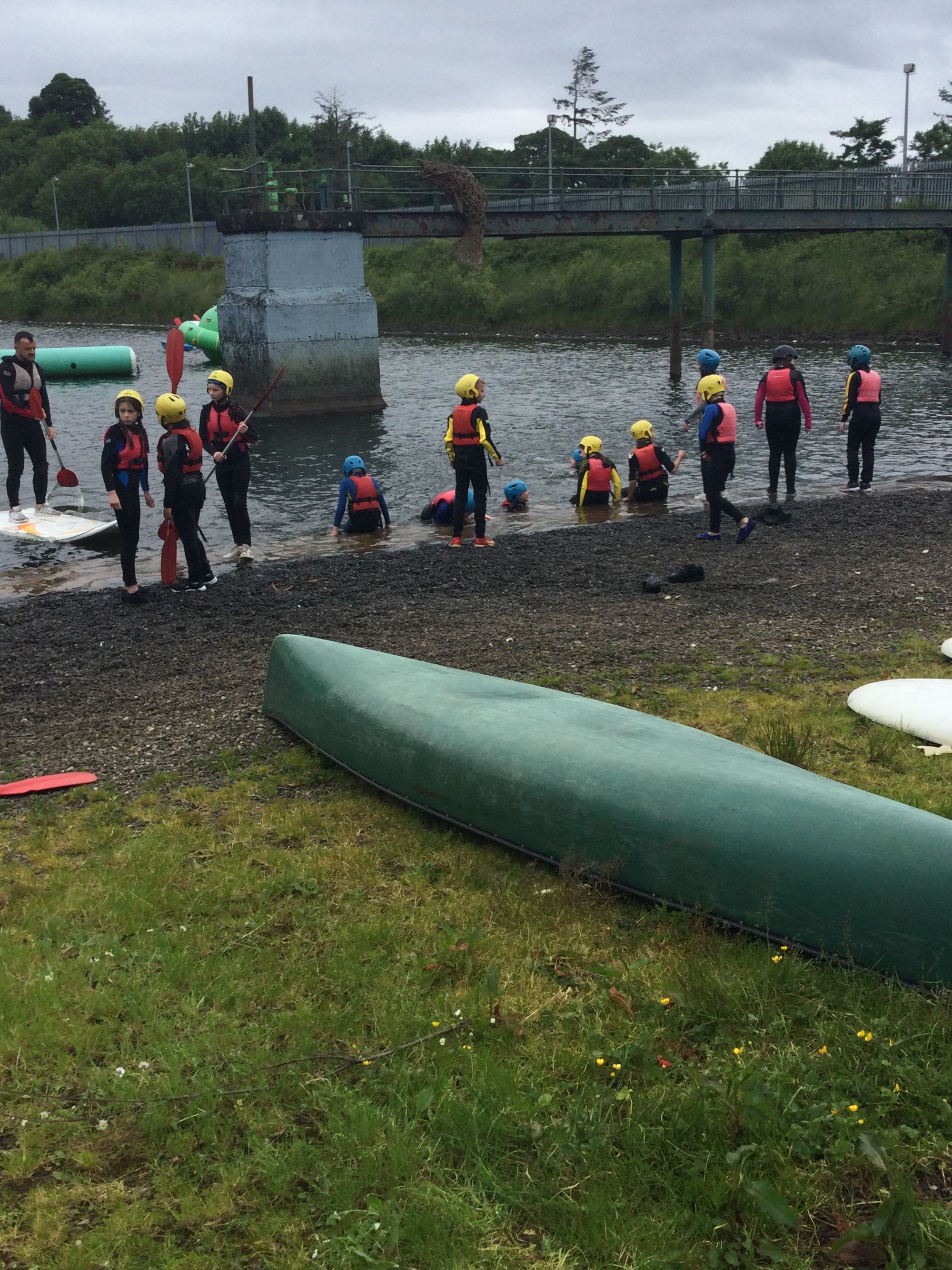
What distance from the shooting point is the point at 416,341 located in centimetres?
4631

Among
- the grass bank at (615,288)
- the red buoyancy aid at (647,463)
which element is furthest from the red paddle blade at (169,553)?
the grass bank at (615,288)

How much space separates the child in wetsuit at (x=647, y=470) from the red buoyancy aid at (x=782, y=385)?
1.57 meters

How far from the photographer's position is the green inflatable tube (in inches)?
1368

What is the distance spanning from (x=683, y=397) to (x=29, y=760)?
23901 mm

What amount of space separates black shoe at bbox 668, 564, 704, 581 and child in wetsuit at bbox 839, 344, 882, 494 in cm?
530

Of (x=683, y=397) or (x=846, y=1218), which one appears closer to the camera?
(x=846, y=1218)

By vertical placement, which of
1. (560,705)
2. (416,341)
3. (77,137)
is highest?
(77,137)

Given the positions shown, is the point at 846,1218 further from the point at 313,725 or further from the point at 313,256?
the point at 313,256

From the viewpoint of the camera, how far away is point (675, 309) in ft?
114

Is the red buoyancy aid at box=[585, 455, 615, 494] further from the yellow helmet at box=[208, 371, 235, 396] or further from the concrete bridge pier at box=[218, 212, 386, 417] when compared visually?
the concrete bridge pier at box=[218, 212, 386, 417]

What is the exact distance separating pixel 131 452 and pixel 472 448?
11.3 feet

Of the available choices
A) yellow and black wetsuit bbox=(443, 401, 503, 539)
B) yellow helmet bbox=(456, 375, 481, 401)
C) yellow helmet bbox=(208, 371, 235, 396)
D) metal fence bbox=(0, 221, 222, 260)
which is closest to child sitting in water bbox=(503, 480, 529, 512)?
yellow and black wetsuit bbox=(443, 401, 503, 539)

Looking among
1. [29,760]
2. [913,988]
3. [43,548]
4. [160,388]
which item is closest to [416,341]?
[160,388]

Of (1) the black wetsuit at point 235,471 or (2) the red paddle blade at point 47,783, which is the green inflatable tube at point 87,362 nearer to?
(1) the black wetsuit at point 235,471
